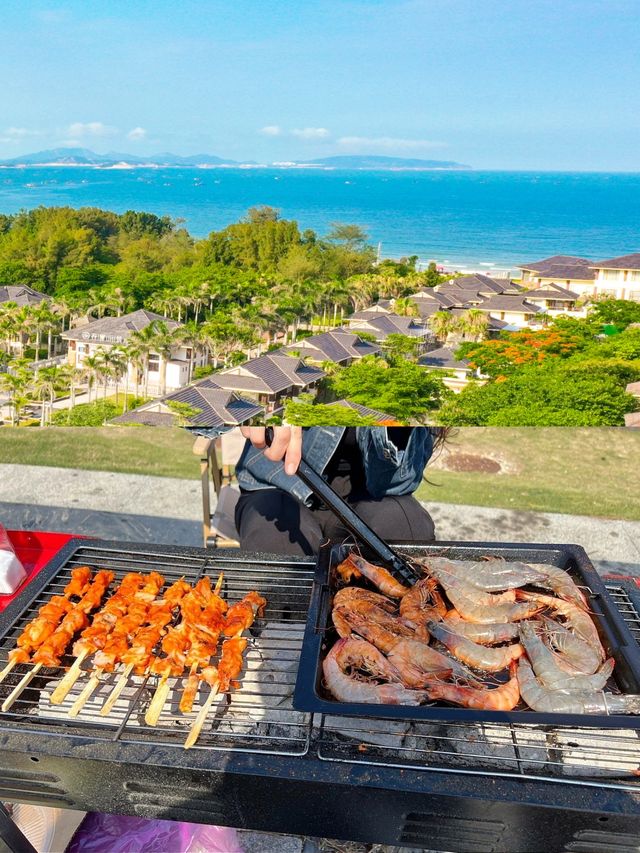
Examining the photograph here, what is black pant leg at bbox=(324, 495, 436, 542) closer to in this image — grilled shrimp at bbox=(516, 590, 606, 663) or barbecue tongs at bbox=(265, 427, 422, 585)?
barbecue tongs at bbox=(265, 427, 422, 585)

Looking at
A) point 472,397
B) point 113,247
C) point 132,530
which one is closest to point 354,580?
point 472,397

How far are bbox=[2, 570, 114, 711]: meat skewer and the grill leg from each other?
0.16m

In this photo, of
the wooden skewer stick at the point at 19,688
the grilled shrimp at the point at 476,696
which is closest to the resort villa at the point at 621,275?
the grilled shrimp at the point at 476,696

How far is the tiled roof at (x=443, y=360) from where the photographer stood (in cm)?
199

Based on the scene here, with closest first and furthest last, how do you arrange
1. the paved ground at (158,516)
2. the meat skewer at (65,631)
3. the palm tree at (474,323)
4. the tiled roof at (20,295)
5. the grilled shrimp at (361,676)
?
1. the grilled shrimp at (361,676)
2. the meat skewer at (65,631)
3. the palm tree at (474,323)
4. the tiled roof at (20,295)
5. the paved ground at (158,516)

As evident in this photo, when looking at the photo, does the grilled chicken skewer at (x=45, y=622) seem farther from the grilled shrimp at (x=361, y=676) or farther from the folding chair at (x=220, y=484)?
the folding chair at (x=220, y=484)

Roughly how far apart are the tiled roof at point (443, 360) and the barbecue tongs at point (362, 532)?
1.89 feet

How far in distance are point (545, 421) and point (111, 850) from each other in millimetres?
1452

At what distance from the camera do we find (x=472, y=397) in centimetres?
206

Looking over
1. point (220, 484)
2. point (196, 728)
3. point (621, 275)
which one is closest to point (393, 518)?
point (220, 484)

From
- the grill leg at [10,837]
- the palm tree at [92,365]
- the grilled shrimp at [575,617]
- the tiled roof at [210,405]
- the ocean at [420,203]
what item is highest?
the ocean at [420,203]

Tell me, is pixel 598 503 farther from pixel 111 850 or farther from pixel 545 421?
pixel 111 850

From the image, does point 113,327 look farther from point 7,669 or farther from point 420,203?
point 7,669

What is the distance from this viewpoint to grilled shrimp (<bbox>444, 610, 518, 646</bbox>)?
1.40 metres
